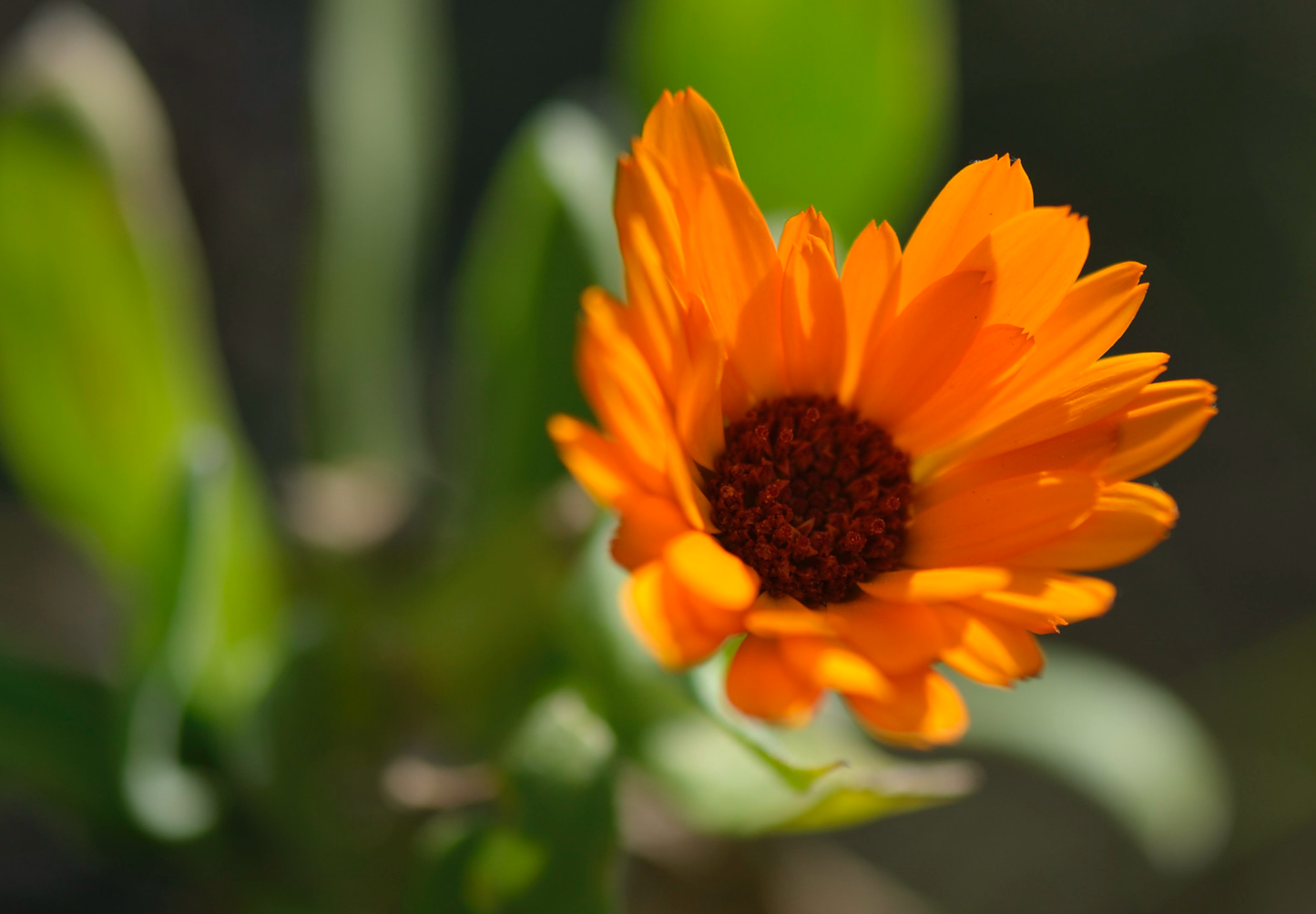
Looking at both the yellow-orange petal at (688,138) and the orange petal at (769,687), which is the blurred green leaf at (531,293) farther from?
the orange petal at (769,687)

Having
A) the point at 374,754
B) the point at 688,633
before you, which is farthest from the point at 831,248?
the point at 374,754

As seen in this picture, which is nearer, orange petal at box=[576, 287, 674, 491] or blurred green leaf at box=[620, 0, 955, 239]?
orange petal at box=[576, 287, 674, 491]

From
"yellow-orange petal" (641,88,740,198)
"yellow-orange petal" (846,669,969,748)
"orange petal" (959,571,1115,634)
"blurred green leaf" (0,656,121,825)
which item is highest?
"yellow-orange petal" (641,88,740,198)

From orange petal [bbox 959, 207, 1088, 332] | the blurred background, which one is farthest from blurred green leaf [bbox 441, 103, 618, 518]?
orange petal [bbox 959, 207, 1088, 332]

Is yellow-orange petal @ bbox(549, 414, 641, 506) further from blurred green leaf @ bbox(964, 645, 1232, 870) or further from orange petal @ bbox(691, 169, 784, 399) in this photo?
blurred green leaf @ bbox(964, 645, 1232, 870)

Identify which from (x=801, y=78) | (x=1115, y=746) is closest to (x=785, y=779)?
(x=1115, y=746)

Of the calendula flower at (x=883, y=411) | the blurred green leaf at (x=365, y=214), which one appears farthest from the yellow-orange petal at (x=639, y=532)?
the blurred green leaf at (x=365, y=214)

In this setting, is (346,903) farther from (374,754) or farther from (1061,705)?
(1061,705)

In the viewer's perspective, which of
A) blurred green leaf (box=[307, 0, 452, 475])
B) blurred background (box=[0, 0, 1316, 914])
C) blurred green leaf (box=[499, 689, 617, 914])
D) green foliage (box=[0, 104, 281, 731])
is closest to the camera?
blurred green leaf (box=[499, 689, 617, 914])
